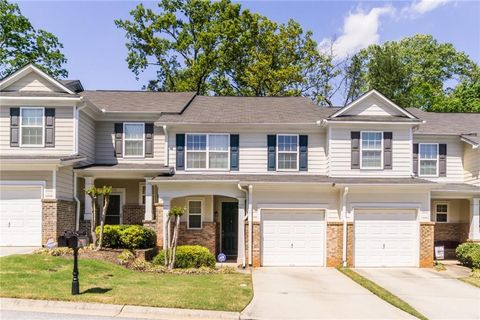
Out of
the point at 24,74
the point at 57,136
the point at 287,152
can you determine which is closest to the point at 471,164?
the point at 287,152

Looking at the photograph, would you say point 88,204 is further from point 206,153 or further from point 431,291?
point 431,291

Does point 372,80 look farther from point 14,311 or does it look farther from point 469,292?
point 14,311

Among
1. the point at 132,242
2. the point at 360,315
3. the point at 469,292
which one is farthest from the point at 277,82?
the point at 360,315

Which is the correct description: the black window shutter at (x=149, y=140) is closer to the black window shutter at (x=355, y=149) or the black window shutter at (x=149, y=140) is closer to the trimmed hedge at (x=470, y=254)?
the black window shutter at (x=355, y=149)

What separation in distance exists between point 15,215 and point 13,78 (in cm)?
585

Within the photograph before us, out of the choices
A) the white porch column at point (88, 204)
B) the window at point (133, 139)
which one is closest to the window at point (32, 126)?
the white porch column at point (88, 204)

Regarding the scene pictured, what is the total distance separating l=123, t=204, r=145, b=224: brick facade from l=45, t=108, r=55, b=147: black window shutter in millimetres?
4466

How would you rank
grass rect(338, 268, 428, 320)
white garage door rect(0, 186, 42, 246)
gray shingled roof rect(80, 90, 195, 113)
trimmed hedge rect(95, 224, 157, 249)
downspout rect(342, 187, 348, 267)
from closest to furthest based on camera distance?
grass rect(338, 268, 428, 320)
trimmed hedge rect(95, 224, 157, 249)
white garage door rect(0, 186, 42, 246)
downspout rect(342, 187, 348, 267)
gray shingled roof rect(80, 90, 195, 113)

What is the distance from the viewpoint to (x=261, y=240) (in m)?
19.2

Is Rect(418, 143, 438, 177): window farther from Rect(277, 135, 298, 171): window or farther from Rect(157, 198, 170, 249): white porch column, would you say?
Rect(157, 198, 170, 249): white porch column

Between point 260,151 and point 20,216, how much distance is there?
33.5 ft

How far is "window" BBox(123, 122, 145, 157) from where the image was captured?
22.2 metres

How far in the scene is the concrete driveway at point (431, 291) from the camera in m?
12.1

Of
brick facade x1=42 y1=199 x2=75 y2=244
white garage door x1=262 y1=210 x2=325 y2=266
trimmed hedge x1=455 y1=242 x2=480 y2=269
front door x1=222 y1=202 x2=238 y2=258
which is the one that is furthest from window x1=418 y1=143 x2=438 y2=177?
brick facade x1=42 y1=199 x2=75 y2=244
